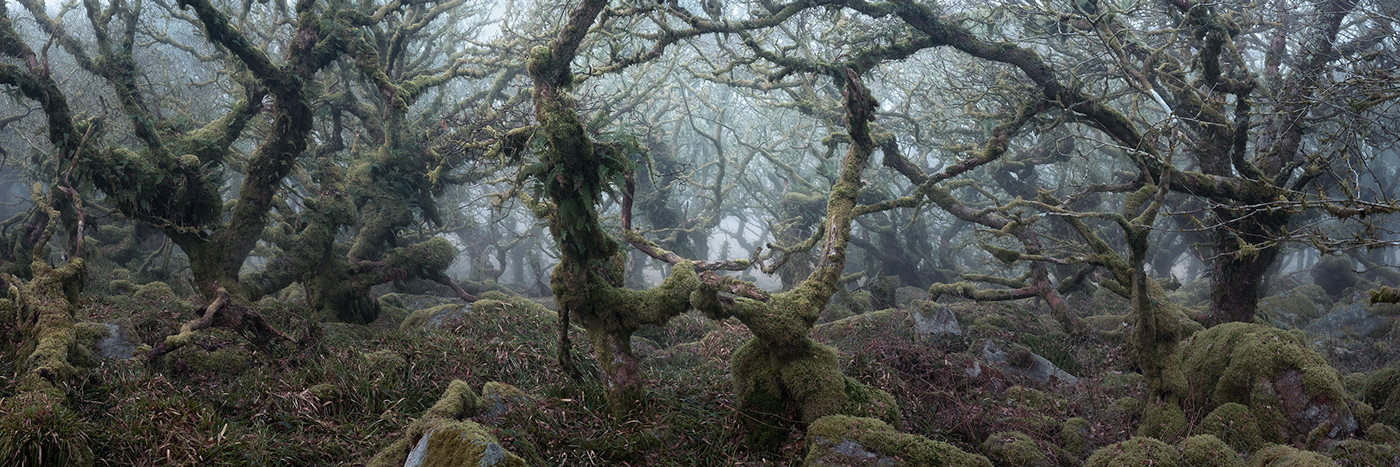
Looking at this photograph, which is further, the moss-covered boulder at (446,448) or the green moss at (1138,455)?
the green moss at (1138,455)

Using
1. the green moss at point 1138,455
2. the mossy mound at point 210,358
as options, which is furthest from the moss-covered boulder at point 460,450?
the green moss at point 1138,455

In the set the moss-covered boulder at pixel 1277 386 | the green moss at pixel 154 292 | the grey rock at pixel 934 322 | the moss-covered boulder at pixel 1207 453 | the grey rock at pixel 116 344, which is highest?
the grey rock at pixel 934 322

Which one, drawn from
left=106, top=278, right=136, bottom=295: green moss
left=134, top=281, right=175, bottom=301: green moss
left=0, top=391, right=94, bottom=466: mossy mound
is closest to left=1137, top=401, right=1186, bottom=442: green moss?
left=0, top=391, right=94, bottom=466: mossy mound

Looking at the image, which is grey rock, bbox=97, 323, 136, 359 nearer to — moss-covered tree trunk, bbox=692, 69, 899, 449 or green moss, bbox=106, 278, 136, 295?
green moss, bbox=106, 278, 136, 295

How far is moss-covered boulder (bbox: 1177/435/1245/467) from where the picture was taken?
16.5 ft

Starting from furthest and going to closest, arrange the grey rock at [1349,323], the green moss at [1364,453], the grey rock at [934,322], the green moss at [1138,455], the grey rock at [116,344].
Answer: the grey rock at [1349,323], the grey rock at [934,322], the grey rock at [116,344], the green moss at [1364,453], the green moss at [1138,455]

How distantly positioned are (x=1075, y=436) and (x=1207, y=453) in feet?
3.82

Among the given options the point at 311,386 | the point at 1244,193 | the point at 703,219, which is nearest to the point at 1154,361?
the point at 1244,193

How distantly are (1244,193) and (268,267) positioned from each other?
13.7 meters

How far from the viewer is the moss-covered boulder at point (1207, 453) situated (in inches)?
198

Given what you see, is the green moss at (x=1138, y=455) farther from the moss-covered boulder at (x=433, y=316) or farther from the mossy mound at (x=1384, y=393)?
the moss-covered boulder at (x=433, y=316)

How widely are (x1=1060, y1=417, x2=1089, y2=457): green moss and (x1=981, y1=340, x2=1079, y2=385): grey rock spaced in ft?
6.27

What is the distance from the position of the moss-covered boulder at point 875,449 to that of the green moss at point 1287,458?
1.80m

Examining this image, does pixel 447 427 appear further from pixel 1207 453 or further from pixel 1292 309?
pixel 1292 309
